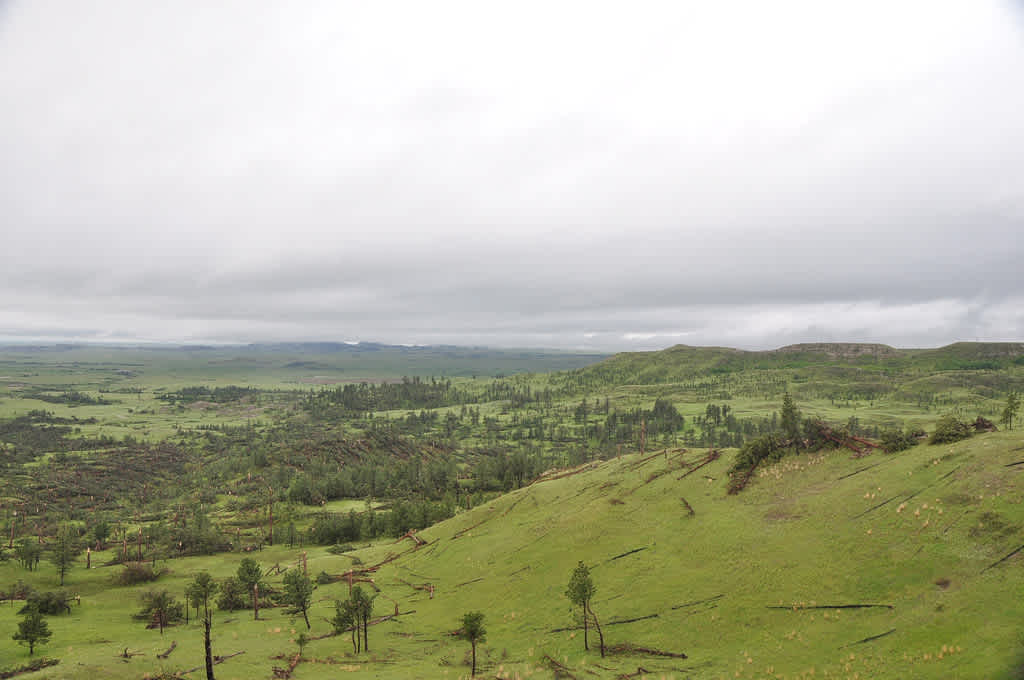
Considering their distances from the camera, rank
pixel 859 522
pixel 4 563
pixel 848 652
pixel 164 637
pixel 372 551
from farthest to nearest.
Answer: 1. pixel 372 551
2. pixel 4 563
3. pixel 164 637
4. pixel 859 522
5. pixel 848 652

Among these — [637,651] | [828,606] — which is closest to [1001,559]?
[828,606]

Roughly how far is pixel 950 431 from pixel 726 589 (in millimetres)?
27020

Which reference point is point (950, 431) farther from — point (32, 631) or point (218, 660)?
point (32, 631)

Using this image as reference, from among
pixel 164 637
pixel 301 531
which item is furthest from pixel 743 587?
pixel 301 531

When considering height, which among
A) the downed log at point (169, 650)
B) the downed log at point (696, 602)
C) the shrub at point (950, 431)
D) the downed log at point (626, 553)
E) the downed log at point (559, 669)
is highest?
the shrub at point (950, 431)

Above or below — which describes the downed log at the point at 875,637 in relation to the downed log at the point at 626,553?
above

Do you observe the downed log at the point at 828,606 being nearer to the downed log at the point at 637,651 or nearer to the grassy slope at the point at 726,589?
the grassy slope at the point at 726,589

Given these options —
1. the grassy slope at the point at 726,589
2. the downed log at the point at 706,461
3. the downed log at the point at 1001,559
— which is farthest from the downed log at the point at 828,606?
the downed log at the point at 706,461

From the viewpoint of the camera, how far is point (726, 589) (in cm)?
3884

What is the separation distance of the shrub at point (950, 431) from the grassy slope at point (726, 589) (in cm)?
311

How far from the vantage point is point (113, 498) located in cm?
18275

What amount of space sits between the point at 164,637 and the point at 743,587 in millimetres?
65532

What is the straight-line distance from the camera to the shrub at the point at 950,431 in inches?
1670

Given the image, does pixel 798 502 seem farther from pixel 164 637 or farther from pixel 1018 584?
pixel 164 637
